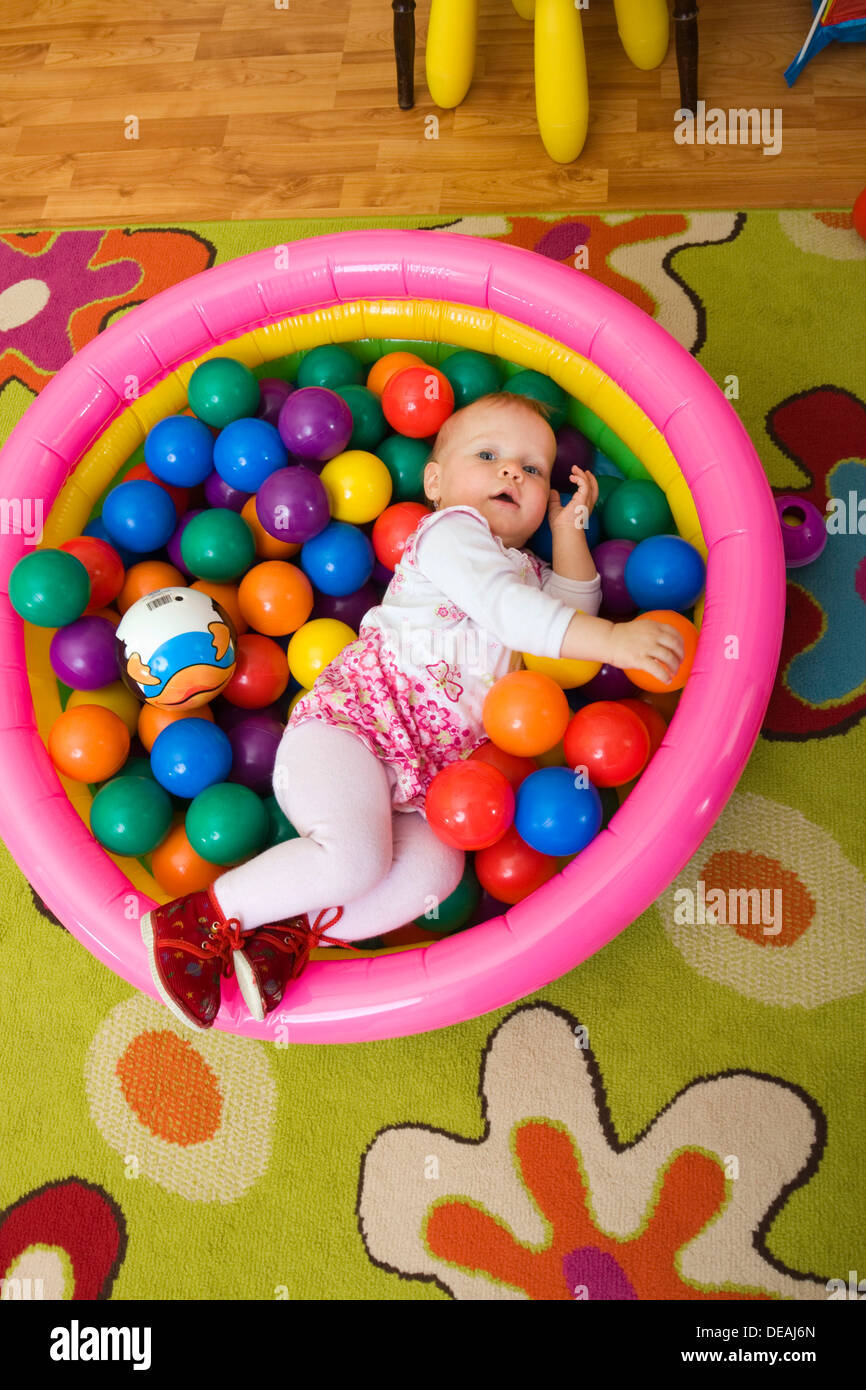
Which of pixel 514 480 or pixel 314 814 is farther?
pixel 514 480

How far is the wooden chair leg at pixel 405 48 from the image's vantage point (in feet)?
7.30

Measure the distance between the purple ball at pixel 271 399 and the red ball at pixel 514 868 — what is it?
2.88 ft

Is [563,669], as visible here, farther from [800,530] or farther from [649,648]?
[800,530]

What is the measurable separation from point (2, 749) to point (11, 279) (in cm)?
137

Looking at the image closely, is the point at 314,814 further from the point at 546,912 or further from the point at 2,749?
the point at 2,749

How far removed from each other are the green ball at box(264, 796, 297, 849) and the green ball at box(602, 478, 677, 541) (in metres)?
0.72

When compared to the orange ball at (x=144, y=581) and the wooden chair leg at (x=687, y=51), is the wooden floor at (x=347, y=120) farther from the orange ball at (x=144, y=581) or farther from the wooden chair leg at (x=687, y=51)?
the orange ball at (x=144, y=581)

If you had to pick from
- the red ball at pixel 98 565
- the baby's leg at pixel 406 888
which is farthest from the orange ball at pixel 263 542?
the baby's leg at pixel 406 888

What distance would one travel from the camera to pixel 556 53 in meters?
2.15

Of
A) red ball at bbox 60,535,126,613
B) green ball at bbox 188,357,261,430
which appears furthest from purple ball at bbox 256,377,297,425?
red ball at bbox 60,535,126,613

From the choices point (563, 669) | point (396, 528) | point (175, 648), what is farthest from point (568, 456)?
point (175, 648)

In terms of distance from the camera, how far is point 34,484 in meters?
1.69

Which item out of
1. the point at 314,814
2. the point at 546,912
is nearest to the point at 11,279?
the point at 314,814

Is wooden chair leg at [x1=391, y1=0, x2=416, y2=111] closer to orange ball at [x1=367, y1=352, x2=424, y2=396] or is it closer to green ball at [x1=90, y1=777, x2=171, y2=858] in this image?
orange ball at [x1=367, y1=352, x2=424, y2=396]
